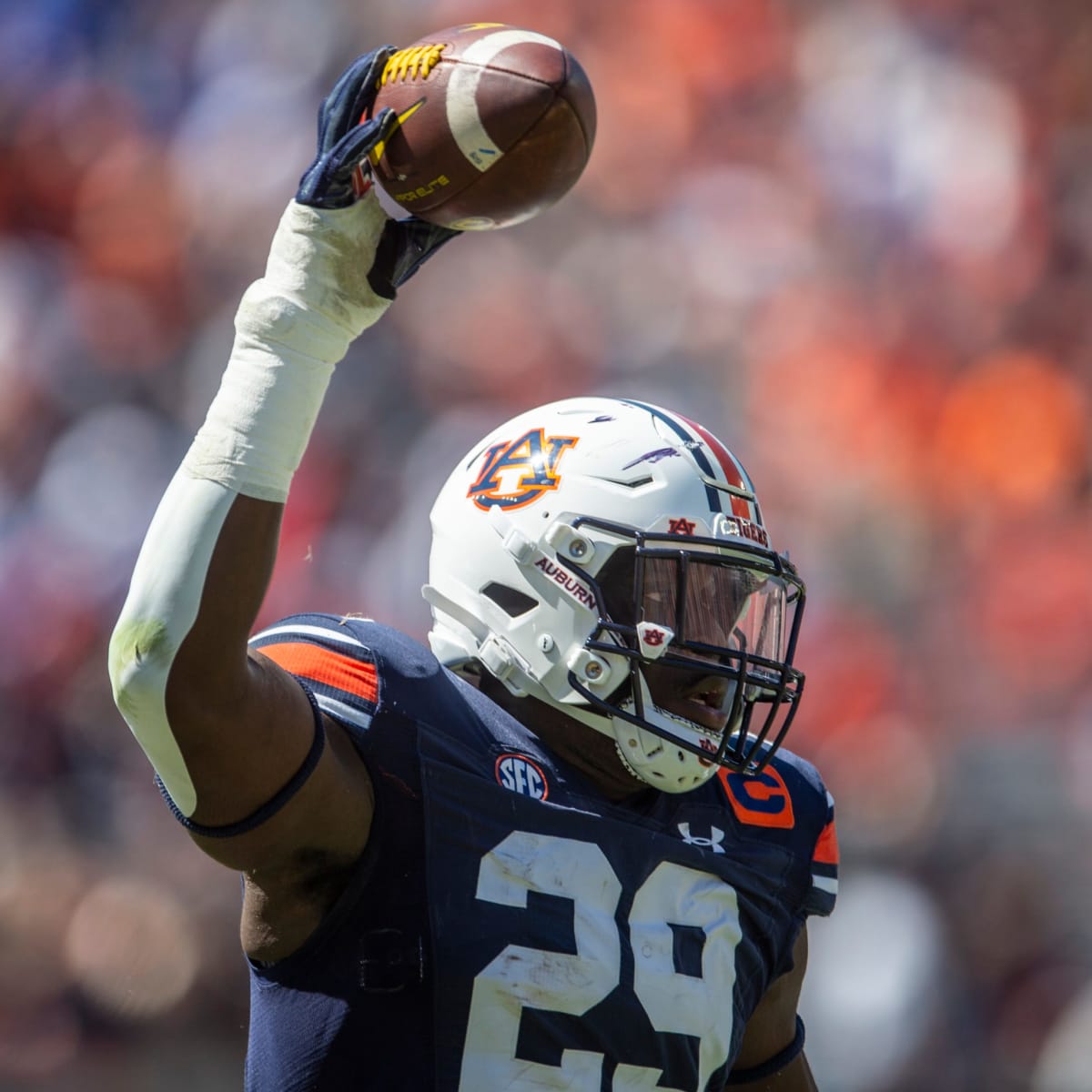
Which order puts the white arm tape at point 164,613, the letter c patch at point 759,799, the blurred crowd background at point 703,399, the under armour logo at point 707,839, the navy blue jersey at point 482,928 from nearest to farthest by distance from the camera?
the white arm tape at point 164,613 → the navy blue jersey at point 482,928 → the under armour logo at point 707,839 → the letter c patch at point 759,799 → the blurred crowd background at point 703,399

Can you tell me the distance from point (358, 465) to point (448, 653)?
7.39 ft

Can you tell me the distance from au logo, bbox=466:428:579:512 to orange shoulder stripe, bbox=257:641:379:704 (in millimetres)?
378

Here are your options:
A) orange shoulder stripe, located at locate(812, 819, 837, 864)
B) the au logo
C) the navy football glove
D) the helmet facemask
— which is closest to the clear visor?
the helmet facemask

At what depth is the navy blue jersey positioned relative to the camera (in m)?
1.59

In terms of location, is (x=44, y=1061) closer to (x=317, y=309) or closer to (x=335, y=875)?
(x=335, y=875)

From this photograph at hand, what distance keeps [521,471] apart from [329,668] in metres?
0.45

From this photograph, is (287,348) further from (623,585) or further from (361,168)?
(623,585)

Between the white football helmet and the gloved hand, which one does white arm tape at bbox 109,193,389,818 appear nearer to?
the gloved hand

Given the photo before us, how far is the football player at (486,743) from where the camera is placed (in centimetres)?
142

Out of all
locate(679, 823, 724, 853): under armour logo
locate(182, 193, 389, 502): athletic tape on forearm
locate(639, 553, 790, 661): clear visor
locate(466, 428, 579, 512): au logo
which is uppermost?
locate(182, 193, 389, 502): athletic tape on forearm

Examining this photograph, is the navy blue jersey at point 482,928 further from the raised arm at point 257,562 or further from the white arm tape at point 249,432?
the white arm tape at point 249,432

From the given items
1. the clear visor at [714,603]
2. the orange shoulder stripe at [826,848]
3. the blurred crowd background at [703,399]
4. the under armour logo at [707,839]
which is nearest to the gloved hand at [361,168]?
the clear visor at [714,603]

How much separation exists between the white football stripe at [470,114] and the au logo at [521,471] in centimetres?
44

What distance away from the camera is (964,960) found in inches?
134
